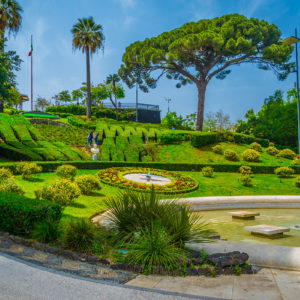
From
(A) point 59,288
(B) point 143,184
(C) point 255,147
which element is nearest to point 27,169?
(B) point 143,184

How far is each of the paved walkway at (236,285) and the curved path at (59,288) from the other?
311 mm

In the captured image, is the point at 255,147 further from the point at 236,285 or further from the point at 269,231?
the point at 236,285

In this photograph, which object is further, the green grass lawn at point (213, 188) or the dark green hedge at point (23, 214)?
the green grass lawn at point (213, 188)

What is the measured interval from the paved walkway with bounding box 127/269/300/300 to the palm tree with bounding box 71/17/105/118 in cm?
3508

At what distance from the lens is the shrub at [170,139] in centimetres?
2830

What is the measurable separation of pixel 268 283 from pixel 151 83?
118 ft

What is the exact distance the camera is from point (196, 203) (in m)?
11.0

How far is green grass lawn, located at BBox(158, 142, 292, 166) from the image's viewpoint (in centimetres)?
2439

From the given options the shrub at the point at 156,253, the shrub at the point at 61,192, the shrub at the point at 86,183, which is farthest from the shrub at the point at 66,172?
the shrub at the point at 156,253

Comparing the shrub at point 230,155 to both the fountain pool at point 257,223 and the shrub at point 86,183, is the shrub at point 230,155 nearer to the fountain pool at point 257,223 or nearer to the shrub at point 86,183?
the fountain pool at point 257,223

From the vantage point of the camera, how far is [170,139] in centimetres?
2847

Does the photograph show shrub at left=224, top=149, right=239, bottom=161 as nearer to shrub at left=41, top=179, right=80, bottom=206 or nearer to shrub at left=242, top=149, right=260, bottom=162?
shrub at left=242, top=149, right=260, bottom=162

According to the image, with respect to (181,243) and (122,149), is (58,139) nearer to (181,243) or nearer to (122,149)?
(122,149)

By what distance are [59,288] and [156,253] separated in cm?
144
